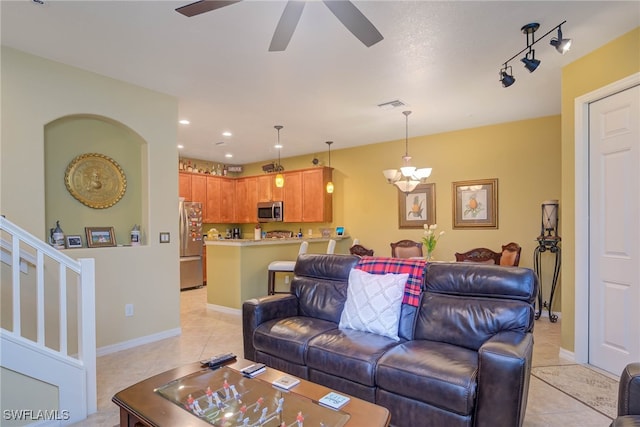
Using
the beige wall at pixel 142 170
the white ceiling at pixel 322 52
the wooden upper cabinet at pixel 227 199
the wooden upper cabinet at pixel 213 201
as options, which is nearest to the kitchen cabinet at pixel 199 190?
the wooden upper cabinet at pixel 213 201

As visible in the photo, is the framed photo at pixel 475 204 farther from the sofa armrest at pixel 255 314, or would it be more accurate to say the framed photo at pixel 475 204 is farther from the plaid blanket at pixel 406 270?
the sofa armrest at pixel 255 314

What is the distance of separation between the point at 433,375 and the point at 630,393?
84 cm

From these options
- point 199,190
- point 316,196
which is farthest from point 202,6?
point 199,190

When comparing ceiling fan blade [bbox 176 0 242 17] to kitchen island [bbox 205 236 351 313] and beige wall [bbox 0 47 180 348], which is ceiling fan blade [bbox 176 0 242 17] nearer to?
beige wall [bbox 0 47 180 348]

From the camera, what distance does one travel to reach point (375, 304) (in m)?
2.54

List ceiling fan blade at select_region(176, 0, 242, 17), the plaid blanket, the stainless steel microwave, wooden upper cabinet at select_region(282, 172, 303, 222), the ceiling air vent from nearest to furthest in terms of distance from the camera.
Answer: ceiling fan blade at select_region(176, 0, 242, 17) → the plaid blanket → the ceiling air vent → wooden upper cabinet at select_region(282, 172, 303, 222) → the stainless steel microwave

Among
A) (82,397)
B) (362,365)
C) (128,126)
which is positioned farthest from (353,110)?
(82,397)

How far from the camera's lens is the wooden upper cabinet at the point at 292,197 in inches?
275

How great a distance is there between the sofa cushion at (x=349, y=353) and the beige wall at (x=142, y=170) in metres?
2.24

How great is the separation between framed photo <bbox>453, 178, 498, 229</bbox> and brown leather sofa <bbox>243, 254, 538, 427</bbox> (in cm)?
293

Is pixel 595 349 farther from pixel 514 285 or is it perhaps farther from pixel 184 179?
pixel 184 179

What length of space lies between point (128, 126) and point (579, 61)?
14.2ft

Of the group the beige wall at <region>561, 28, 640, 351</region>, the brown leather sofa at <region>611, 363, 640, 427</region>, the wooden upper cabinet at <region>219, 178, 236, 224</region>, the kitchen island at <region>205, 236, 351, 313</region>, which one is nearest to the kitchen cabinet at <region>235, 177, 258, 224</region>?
the wooden upper cabinet at <region>219, 178, 236, 224</region>

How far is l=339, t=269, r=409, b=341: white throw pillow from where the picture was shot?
2.49 meters
